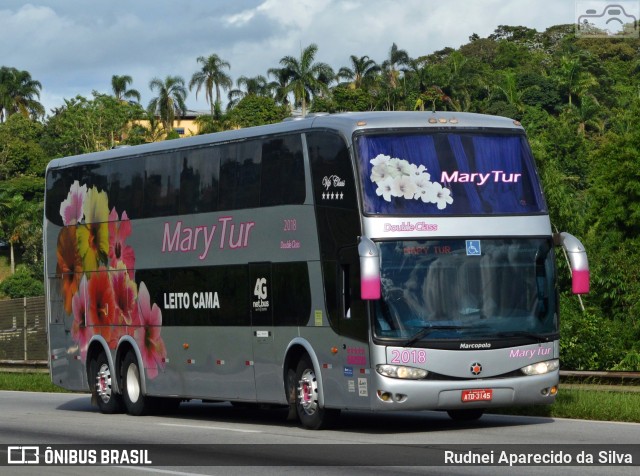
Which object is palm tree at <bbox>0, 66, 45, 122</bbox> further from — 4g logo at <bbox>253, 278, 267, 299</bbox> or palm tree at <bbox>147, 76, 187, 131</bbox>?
4g logo at <bbox>253, 278, 267, 299</bbox>

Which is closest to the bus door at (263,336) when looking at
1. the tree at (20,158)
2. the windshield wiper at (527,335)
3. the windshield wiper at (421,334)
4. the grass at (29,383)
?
the windshield wiper at (421,334)

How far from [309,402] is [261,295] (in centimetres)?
202

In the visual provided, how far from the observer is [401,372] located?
17297 mm

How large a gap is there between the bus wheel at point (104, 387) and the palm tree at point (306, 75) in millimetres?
84060

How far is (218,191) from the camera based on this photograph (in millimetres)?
21188

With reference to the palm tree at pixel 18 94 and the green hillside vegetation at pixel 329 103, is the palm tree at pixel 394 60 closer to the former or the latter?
the green hillside vegetation at pixel 329 103

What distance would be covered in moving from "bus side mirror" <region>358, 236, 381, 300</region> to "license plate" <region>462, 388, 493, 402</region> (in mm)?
1709

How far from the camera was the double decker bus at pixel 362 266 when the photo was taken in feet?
57.3

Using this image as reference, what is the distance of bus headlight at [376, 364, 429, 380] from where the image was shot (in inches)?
681

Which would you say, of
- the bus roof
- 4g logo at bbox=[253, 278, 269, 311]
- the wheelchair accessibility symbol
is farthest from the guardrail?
4g logo at bbox=[253, 278, 269, 311]

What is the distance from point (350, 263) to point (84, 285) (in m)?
8.89

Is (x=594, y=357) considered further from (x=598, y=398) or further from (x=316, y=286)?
(x=316, y=286)

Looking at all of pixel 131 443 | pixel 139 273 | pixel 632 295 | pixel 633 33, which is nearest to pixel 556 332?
pixel 131 443

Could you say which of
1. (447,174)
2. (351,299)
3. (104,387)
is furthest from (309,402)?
(104,387)
